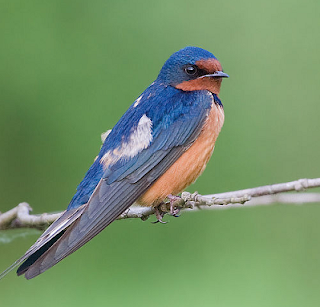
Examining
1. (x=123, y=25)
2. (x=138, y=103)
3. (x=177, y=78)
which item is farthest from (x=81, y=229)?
(x=123, y=25)

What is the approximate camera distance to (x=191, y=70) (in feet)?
8.36

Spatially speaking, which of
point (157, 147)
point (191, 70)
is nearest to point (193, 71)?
point (191, 70)

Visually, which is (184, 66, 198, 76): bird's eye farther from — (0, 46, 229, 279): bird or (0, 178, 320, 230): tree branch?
(0, 178, 320, 230): tree branch

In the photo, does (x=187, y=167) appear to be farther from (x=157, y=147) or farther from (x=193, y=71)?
(x=193, y=71)

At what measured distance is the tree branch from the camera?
67.9 inches

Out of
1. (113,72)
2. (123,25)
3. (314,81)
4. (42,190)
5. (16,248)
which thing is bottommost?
(16,248)

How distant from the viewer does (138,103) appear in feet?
8.38

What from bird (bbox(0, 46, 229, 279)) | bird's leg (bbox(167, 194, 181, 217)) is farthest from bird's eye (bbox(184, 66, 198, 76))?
bird's leg (bbox(167, 194, 181, 217))

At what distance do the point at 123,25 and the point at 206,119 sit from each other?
5.42 ft

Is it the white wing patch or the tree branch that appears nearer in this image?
the tree branch

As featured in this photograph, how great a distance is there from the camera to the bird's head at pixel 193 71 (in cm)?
249

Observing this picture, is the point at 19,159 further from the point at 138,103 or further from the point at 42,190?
the point at 138,103

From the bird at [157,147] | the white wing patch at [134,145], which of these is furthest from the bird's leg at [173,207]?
the white wing patch at [134,145]

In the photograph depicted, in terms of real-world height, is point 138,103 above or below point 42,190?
above
